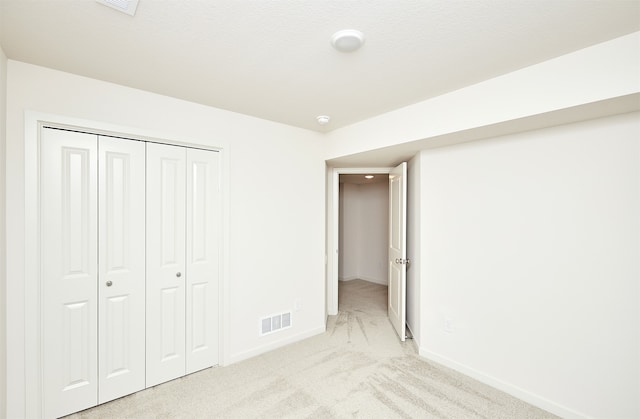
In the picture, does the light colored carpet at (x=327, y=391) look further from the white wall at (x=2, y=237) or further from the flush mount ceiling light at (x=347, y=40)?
the flush mount ceiling light at (x=347, y=40)

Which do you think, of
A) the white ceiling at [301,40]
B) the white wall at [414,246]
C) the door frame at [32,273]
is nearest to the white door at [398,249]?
the white wall at [414,246]

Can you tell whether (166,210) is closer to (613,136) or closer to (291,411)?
(291,411)

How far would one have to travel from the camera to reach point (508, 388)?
2.26m

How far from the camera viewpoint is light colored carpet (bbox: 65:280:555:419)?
6.66 ft

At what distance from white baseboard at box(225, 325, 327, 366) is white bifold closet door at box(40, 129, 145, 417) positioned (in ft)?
2.52

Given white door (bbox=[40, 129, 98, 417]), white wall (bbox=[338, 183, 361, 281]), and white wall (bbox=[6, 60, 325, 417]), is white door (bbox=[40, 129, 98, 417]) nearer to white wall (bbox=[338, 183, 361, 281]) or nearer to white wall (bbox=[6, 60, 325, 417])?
white wall (bbox=[6, 60, 325, 417])

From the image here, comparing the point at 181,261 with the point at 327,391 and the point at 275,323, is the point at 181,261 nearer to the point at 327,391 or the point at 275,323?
the point at 275,323

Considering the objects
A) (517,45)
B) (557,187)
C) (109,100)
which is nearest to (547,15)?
(517,45)

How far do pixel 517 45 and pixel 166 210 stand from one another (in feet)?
8.92

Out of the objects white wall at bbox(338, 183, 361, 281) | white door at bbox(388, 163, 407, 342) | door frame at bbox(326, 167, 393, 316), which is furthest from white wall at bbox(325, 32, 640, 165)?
white wall at bbox(338, 183, 361, 281)

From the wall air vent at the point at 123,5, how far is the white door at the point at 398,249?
259 centimetres

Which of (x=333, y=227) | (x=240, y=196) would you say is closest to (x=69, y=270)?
(x=240, y=196)

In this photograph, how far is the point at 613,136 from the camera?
71.1 inches

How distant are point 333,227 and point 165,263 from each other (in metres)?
2.19
